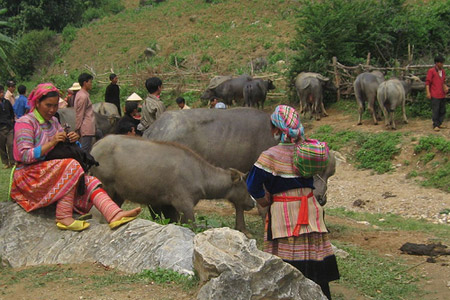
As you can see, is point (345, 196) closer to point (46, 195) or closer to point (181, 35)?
point (46, 195)

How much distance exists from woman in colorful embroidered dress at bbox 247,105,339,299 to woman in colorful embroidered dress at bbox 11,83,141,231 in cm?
152

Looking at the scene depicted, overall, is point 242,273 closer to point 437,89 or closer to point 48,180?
point 48,180

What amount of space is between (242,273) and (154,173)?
294 centimetres

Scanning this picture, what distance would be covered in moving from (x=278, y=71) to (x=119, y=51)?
635 inches

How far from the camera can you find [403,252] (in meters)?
7.18

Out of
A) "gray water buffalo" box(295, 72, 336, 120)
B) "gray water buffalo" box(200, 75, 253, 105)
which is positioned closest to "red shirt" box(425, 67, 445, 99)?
"gray water buffalo" box(295, 72, 336, 120)

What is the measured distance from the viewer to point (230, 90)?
69.2 feet

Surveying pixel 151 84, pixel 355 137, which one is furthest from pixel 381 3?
pixel 151 84

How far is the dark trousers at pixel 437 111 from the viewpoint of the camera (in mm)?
14148

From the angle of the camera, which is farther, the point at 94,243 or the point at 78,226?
the point at 78,226

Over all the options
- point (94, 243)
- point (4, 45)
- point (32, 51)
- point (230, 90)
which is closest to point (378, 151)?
point (230, 90)

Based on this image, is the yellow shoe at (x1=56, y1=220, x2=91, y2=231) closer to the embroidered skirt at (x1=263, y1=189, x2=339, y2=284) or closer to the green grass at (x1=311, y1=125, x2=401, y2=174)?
the embroidered skirt at (x1=263, y1=189, x2=339, y2=284)

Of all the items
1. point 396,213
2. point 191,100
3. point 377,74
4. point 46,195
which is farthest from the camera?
point 191,100

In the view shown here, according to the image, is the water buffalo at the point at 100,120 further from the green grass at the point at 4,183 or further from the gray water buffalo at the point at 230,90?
the gray water buffalo at the point at 230,90
